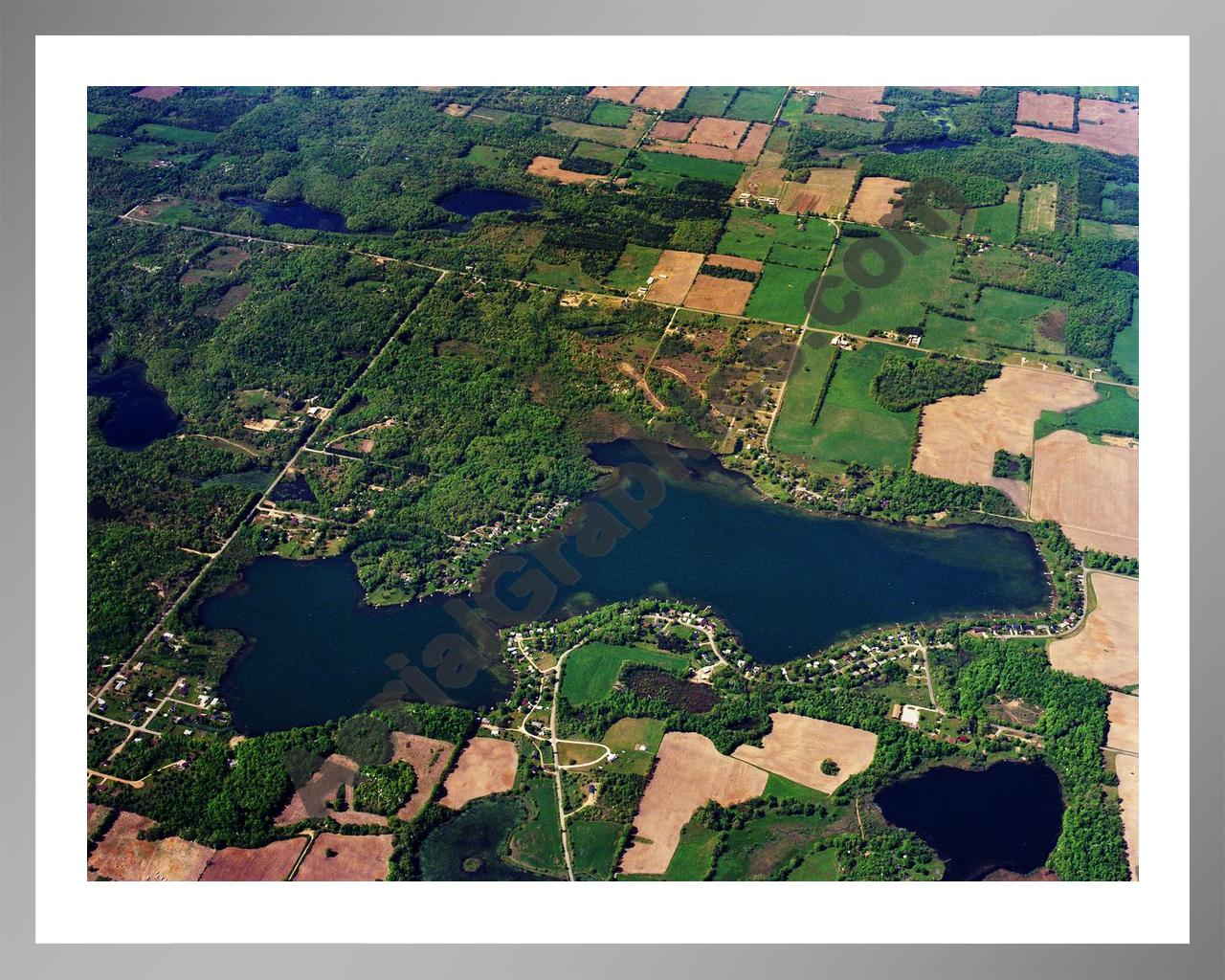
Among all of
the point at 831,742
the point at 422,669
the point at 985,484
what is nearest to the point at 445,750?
the point at 422,669

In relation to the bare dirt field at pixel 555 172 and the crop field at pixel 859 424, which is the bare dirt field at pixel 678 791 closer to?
the crop field at pixel 859 424

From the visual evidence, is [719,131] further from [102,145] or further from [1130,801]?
[1130,801]

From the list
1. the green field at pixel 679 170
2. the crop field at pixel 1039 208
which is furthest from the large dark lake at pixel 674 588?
the green field at pixel 679 170

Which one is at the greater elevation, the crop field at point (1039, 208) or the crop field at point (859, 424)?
the crop field at point (1039, 208)

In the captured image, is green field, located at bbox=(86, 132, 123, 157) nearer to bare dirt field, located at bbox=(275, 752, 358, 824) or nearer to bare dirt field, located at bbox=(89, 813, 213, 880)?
bare dirt field, located at bbox=(275, 752, 358, 824)

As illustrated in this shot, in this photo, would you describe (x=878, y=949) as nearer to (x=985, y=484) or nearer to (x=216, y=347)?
(x=985, y=484)

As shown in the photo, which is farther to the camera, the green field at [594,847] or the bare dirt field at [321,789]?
the bare dirt field at [321,789]

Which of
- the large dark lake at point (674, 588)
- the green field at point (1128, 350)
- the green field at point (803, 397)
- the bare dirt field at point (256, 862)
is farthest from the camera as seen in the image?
the green field at point (1128, 350)
